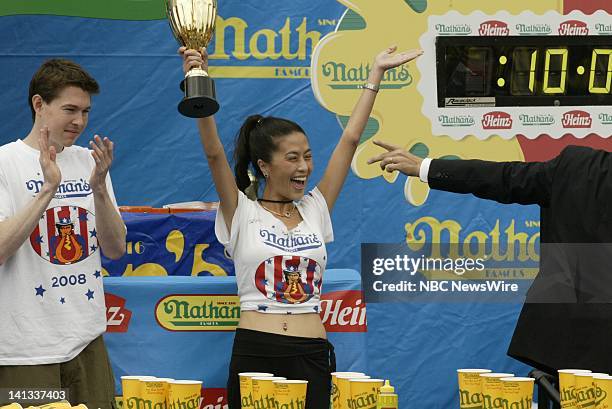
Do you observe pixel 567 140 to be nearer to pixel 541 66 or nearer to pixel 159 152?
pixel 541 66

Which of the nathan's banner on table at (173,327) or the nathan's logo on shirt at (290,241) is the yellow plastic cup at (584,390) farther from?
the nathan's banner on table at (173,327)

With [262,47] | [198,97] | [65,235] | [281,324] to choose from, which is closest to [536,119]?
[262,47]

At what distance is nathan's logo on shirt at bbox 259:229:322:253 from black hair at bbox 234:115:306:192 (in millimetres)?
281

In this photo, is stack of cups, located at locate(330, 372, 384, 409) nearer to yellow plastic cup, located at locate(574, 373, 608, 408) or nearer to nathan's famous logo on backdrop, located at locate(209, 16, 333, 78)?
yellow plastic cup, located at locate(574, 373, 608, 408)

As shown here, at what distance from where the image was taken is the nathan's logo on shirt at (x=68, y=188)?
2.54 m

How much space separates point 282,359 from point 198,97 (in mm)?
827

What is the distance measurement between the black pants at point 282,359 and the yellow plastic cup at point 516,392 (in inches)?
38.0

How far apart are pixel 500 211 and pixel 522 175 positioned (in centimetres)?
248

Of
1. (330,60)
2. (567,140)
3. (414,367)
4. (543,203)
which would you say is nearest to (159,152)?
(330,60)

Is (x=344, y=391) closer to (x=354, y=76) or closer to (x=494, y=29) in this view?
(x=354, y=76)

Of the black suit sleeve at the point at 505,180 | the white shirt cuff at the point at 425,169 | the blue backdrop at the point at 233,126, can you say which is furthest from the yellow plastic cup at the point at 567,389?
the blue backdrop at the point at 233,126

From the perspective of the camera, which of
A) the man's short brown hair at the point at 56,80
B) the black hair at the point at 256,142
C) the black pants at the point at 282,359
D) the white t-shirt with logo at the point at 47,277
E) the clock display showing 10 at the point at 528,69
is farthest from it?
the clock display showing 10 at the point at 528,69

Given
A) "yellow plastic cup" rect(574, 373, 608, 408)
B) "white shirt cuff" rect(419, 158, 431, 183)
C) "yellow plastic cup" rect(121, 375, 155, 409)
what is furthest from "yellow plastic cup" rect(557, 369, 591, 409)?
"yellow plastic cup" rect(121, 375, 155, 409)

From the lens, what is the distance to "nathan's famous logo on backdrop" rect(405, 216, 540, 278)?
180 inches
